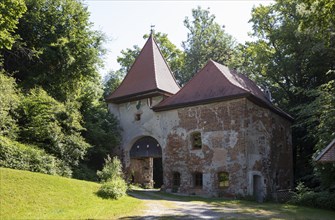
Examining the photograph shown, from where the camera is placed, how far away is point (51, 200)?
12.2 m

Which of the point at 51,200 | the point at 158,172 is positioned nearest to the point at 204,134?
the point at 51,200

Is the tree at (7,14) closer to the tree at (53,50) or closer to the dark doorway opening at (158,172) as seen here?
the tree at (53,50)

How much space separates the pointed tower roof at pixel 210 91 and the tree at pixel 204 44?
13.4m

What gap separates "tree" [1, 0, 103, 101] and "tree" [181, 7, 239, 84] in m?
15.3

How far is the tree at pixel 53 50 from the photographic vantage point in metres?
22.0

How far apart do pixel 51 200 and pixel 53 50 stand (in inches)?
510

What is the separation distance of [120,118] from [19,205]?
15684mm

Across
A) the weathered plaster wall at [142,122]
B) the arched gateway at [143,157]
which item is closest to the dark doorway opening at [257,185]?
the weathered plaster wall at [142,122]

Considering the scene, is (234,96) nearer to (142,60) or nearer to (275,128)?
(275,128)

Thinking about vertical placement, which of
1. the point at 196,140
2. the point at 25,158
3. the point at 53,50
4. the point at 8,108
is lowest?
the point at 25,158

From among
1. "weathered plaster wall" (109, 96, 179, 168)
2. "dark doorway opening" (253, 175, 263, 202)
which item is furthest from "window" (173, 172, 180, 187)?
"dark doorway opening" (253, 175, 263, 202)

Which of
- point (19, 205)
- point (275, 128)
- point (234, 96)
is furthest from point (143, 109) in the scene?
point (19, 205)

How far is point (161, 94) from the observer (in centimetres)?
2495

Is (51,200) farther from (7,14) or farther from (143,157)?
(143,157)
